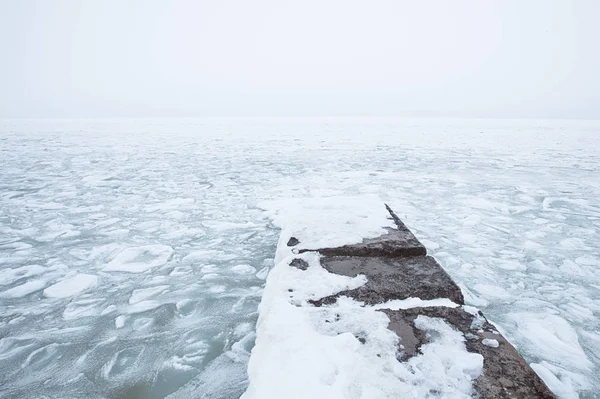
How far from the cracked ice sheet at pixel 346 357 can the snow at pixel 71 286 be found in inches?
48.4

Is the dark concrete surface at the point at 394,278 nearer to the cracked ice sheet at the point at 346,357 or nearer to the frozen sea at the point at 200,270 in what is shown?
the cracked ice sheet at the point at 346,357

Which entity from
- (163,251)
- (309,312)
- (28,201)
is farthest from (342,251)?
(28,201)

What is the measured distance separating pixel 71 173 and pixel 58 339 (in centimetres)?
469

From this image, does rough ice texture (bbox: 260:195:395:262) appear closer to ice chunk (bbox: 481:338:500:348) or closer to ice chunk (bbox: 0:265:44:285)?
ice chunk (bbox: 481:338:500:348)

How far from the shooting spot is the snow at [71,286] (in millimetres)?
1830

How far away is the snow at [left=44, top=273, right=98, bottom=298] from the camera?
1830 millimetres

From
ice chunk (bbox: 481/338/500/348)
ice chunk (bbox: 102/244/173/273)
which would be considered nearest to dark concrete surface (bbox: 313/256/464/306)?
ice chunk (bbox: 481/338/500/348)

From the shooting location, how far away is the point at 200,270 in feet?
6.89

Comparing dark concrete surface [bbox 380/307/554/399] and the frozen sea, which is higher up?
dark concrete surface [bbox 380/307/554/399]

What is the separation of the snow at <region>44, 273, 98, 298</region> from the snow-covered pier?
117 centimetres

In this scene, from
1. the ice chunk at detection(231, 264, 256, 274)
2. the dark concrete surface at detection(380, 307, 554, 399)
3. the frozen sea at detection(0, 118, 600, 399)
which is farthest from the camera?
the ice chunk at detection(231, 264, 256, 274)

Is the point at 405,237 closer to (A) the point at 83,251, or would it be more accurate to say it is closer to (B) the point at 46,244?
(A) the point at 83,251

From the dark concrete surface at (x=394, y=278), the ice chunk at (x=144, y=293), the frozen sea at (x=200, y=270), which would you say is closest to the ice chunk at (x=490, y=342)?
the dark concrete surface at (x=394, y=278)

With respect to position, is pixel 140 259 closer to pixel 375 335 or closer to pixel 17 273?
pixel 17 273
